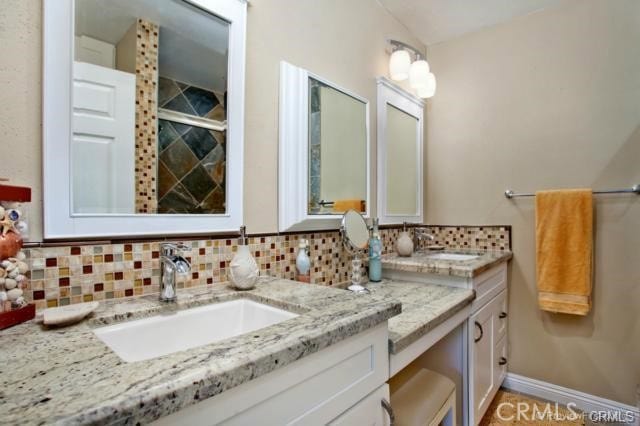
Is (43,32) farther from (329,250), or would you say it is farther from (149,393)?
(329,250)

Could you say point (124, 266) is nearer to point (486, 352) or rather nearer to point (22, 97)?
point (22, 97)

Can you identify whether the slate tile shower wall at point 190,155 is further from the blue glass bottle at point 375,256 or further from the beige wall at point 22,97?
the blue glass bottle at point 375,256

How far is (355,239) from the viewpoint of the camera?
1.46 metres

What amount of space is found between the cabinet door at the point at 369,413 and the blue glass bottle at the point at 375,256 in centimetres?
75

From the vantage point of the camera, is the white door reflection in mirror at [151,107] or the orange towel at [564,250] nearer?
the white door reflection in mirror at [151,107]

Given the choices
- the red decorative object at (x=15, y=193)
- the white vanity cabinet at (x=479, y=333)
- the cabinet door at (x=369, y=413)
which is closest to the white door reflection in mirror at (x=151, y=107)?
the red decorative object at (x=15, y=193)

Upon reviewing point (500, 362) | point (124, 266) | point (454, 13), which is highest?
point (454, 13)

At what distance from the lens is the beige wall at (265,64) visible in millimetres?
675

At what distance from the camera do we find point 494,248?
203cm

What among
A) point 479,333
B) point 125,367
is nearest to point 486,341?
point 479,333

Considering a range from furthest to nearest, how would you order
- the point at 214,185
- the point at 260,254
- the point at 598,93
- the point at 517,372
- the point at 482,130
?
1. the point at 482,130
2. the point at 517,372
3. the point at 598,93
4. the point at 260,254
5. the point at 214,185

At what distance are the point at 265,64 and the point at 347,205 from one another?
68 centimetres

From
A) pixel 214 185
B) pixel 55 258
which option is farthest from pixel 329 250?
pixel 55 258

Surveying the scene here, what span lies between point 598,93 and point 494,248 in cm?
99
